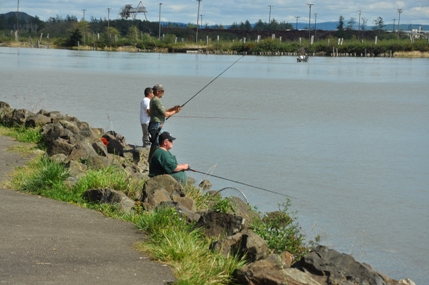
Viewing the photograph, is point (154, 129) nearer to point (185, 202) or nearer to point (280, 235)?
point (185, 202)

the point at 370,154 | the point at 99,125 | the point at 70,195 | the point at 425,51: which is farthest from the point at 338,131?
the point at 425,51

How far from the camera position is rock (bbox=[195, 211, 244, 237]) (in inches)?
315

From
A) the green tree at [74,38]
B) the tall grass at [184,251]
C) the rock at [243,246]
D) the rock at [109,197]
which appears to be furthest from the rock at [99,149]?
the green tree at [74,38]

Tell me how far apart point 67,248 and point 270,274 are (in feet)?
6.07

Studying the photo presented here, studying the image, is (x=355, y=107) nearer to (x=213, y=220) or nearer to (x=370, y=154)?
(x=370, y=154)

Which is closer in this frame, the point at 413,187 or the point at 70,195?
the point at 70,195

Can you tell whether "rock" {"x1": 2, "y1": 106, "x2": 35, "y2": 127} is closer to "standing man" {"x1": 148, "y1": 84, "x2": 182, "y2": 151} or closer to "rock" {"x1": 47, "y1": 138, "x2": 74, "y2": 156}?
"standing man" {"x1": 148, "y1": 84, "x2": 182, "y2": 151}

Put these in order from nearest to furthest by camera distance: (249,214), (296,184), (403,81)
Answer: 1. (249,214)
2. (296,184)
3. (403,81)

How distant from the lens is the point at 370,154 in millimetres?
19500

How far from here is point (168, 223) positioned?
7.92 metres

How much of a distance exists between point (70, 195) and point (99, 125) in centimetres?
1364

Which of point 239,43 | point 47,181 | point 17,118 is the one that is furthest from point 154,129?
point 239,43

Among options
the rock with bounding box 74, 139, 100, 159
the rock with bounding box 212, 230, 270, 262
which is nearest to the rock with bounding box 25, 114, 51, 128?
the rock with bounding box 74, 139, 100, 159

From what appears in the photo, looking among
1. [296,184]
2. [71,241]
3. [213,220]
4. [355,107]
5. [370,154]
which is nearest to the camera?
[71,241]
